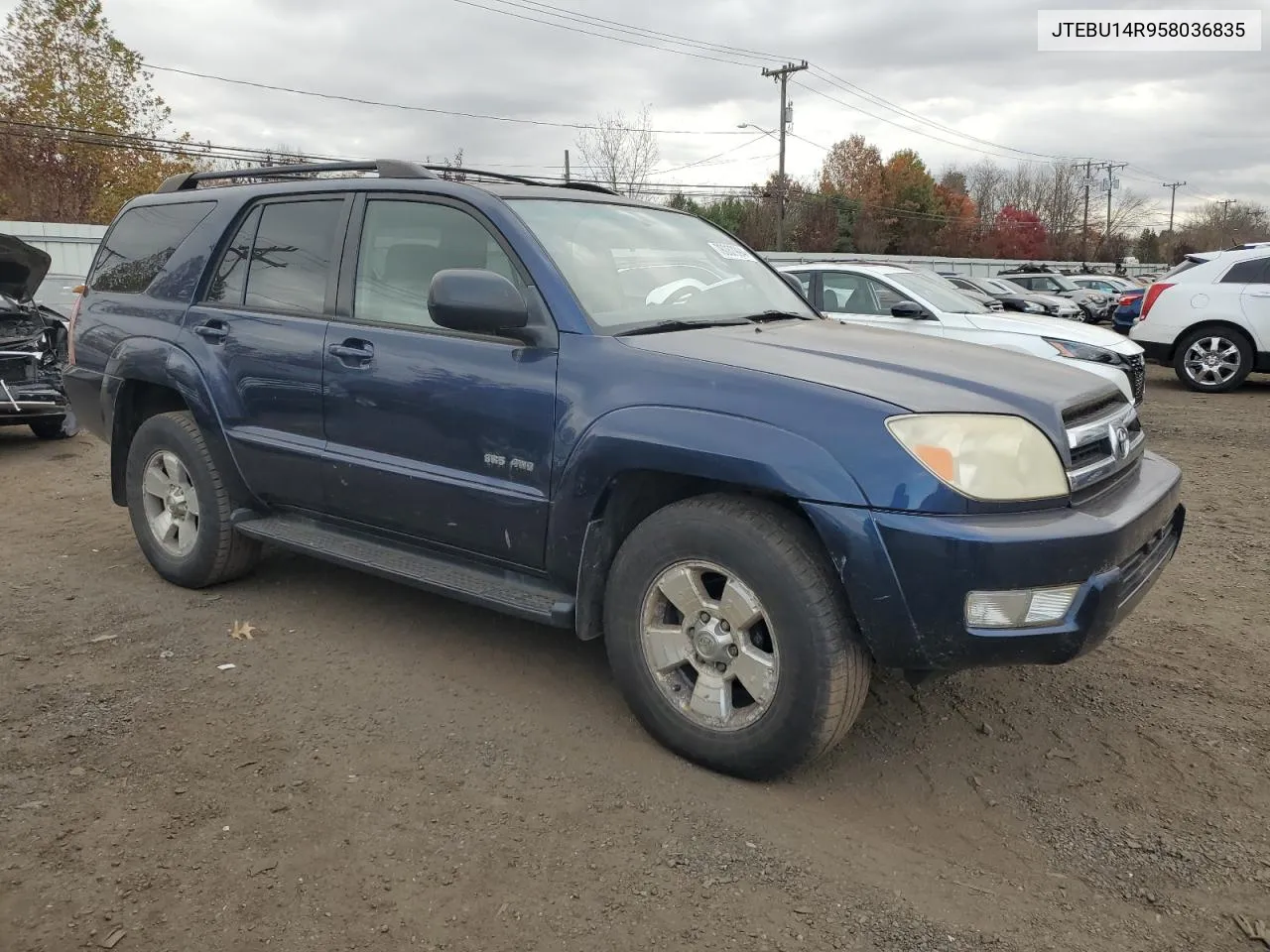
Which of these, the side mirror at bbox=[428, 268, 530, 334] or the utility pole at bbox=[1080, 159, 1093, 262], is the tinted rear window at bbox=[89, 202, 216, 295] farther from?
the utility pole at bbox=[1080, 159, 1093, 262]

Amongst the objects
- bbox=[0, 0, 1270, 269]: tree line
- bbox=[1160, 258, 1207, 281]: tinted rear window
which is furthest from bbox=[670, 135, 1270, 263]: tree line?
A: bbox=[1160, 258, 1207, 281]: tinted rear window

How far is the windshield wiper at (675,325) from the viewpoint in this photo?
3232 millimetres

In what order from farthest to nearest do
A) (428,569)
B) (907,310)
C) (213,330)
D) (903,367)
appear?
(907,310), (213,330), (428,569), (903,367)

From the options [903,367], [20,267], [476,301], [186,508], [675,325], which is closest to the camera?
[903,367]

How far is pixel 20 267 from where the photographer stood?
24.7 ft

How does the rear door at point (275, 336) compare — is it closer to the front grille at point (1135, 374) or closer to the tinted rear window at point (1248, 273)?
the front grille at point (1135, 374)

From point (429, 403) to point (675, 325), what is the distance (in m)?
0.92

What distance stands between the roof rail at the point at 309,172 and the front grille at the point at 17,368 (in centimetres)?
382

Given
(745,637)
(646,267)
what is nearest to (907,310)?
(646,267)

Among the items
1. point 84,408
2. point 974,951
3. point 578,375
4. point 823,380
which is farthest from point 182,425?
point 974,951

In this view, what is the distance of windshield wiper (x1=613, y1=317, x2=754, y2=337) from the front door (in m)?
0.29

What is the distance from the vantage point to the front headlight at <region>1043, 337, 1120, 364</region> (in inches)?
338

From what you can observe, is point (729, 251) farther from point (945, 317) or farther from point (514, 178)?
point (945, 317)

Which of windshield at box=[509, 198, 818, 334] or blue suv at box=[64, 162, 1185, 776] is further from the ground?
windshield at box=[509, 198, 818, 334]
